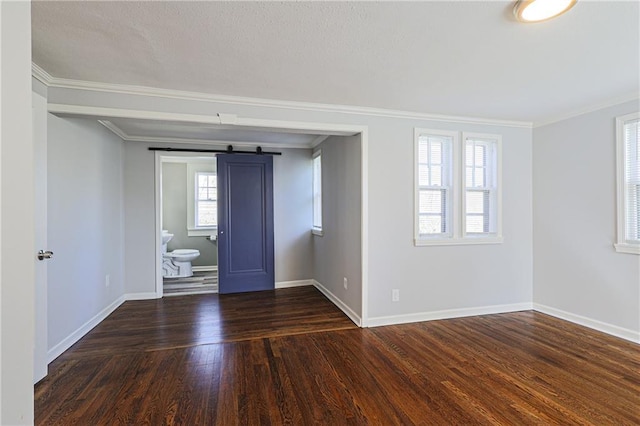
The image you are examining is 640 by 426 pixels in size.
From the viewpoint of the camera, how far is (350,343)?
290cm

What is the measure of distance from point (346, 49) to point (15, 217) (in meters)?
1.94

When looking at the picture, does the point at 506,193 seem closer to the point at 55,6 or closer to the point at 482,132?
the point at 482,132

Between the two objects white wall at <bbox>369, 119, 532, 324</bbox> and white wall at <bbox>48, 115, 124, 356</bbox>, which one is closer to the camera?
white wall at <bbox>48, 115, 124, 356</bbox>

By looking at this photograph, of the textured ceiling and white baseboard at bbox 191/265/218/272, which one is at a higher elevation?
the textured ceiling

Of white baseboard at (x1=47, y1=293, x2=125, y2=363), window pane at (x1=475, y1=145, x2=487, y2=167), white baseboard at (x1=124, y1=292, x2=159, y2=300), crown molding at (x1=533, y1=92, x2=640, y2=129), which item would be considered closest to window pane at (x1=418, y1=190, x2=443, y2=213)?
window pane at (x1=475, y1=145, x2=487, y2=167)

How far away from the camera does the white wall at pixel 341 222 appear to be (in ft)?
11.3

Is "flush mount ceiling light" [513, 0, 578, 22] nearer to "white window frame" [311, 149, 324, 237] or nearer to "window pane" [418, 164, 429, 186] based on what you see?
"window pane" [418, 164, 429, 186]

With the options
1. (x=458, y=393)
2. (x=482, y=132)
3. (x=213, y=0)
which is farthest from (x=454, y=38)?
(x=458, y=393)

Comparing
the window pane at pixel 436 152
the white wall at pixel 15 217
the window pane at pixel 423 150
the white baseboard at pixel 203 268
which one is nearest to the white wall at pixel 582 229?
the window pane at pixel 436 152

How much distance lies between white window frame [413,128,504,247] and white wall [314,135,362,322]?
2.25ft

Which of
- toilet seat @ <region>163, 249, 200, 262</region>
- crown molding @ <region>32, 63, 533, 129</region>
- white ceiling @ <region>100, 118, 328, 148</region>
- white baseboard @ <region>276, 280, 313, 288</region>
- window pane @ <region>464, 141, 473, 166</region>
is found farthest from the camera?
toilet seat @ <region>163, 249, 200, 262</region>

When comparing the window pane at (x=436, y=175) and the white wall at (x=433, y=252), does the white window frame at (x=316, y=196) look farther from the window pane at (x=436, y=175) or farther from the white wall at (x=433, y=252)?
the window pane at (x=436, y=175)

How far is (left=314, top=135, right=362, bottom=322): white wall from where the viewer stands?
3.44m

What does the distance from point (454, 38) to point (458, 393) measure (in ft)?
7.70
